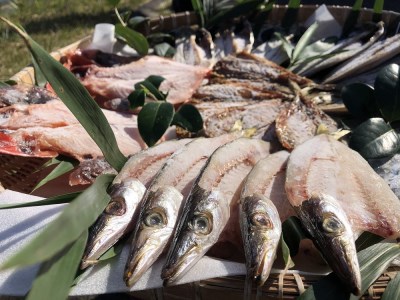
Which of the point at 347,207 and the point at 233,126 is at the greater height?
the point at 347,207

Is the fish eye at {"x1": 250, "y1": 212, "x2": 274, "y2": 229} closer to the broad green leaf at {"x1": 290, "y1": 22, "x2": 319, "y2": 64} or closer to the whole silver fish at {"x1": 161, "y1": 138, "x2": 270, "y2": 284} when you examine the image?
the whole silver fish at {"x1": 161, "y1": 138, "x2": 270, "y2": 284}

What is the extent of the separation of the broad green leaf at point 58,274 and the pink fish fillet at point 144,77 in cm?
100

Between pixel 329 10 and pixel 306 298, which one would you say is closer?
pixel 306 298

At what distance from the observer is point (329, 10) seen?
2.36m

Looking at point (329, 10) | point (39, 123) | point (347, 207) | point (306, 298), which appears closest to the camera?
point (306, 298)

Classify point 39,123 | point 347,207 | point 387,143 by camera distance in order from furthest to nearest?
point 39,123, point 387,143, point 347,207

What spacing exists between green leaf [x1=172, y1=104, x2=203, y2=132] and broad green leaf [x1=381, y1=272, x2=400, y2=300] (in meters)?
0.79

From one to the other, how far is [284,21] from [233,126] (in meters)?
1.05

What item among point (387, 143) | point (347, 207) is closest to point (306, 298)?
point (347, 207)

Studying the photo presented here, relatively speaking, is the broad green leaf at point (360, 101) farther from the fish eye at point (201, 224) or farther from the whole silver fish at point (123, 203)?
the fish eye at point (201, 224)

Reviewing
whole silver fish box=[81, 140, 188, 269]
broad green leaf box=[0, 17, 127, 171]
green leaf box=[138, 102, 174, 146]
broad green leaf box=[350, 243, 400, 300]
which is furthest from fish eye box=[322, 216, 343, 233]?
green leaf box=[138, 102, 174, 146]

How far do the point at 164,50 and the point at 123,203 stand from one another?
4.43 ft

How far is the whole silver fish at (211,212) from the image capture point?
3.03ft

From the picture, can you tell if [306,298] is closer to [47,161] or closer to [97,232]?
[97,232]
